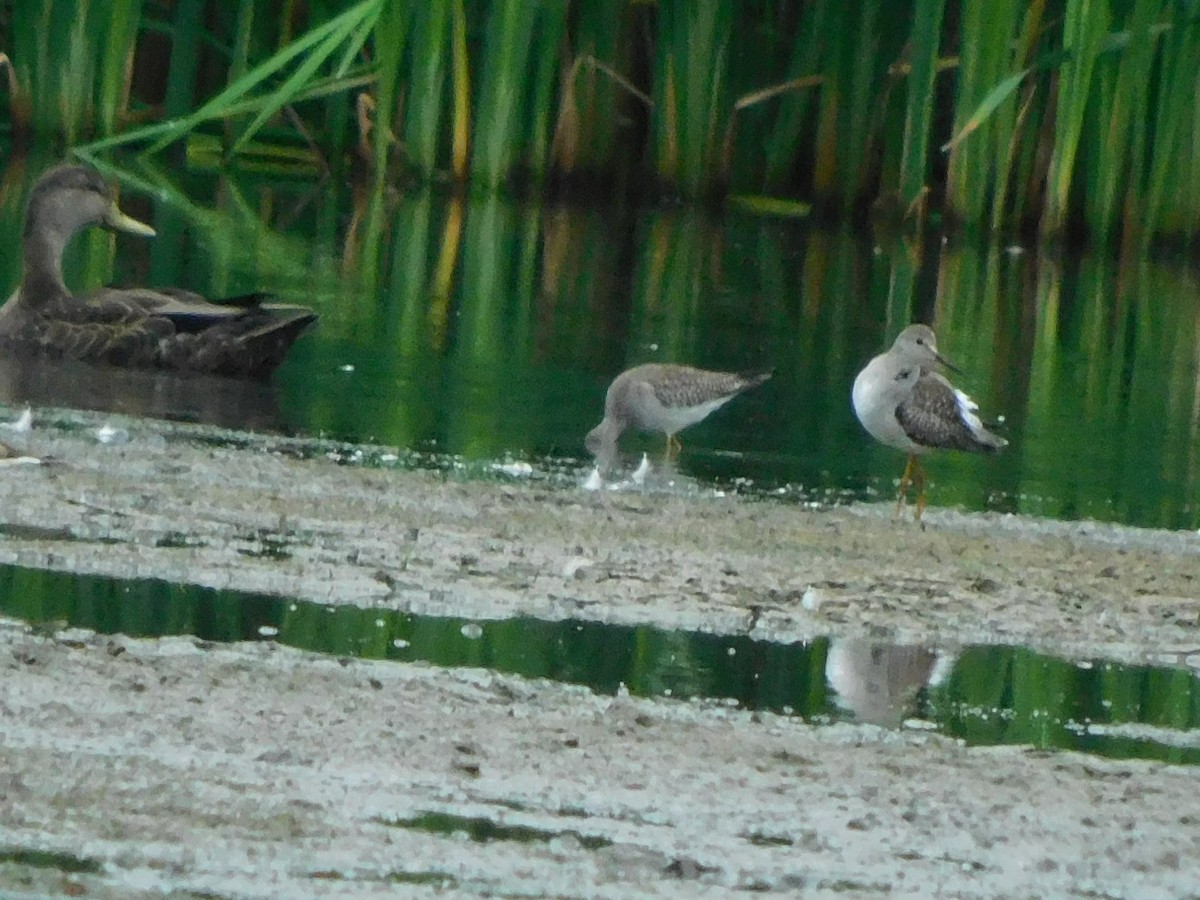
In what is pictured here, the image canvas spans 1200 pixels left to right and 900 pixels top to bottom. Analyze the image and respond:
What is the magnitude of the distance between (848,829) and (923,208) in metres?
16.4

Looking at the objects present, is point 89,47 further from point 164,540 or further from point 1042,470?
point 164,540

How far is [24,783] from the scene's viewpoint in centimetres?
434

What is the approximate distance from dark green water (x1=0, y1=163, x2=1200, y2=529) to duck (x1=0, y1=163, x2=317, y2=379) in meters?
0.33

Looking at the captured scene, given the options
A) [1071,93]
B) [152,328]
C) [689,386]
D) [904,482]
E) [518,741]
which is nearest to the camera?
[518,741]

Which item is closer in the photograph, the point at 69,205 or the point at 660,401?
the point at 660,401

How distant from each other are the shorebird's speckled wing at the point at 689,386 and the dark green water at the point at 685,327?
0.66ft

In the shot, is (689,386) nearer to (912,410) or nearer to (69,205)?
(912,410)

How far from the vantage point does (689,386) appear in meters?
10.3

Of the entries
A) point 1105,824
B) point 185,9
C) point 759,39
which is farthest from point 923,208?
point 1105,824

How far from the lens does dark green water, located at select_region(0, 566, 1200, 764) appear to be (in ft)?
18.4

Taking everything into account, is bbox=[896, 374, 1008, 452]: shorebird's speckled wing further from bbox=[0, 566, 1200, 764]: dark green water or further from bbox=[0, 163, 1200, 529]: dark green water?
bbox=[0, 566, 1200, 764]: dark green water

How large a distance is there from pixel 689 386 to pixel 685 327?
4.12 m

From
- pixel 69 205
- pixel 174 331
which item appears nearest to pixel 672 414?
pixel 174 331

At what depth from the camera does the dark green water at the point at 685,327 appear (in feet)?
32.4
